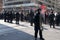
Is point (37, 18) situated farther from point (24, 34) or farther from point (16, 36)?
point (24, 34)

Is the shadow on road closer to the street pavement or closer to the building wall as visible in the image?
the street pavement

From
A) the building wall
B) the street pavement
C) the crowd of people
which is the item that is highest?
the building wall

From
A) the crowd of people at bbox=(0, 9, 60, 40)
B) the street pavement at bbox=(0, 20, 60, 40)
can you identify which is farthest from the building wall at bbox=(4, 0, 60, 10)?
the street pavement at bbox=(0, 20, 60, 40)

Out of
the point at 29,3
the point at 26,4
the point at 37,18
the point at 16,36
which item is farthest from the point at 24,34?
the point at 26,4

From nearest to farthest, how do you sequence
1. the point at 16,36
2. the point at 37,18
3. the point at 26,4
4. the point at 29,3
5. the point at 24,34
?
the point at 37,18
the point at 16,36
the point at 24,34
the point at 29,3
the point at 26,4

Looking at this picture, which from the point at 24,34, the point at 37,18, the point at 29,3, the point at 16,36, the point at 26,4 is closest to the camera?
the point at 37,18

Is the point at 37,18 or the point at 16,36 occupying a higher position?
the point at 37,18

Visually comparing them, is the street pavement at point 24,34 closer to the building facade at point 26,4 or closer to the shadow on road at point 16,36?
the shadow on road at point 16,36

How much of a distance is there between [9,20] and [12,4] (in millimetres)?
63402

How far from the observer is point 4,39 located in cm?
1198

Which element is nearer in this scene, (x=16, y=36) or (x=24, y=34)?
(x=16, y=36)

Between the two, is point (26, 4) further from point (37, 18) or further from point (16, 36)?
point (37, 18)

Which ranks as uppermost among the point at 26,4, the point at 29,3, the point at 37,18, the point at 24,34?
the point at 29,3

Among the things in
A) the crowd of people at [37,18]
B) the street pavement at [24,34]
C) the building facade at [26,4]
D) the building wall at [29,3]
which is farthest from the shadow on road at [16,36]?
the building wall at [29,3]
